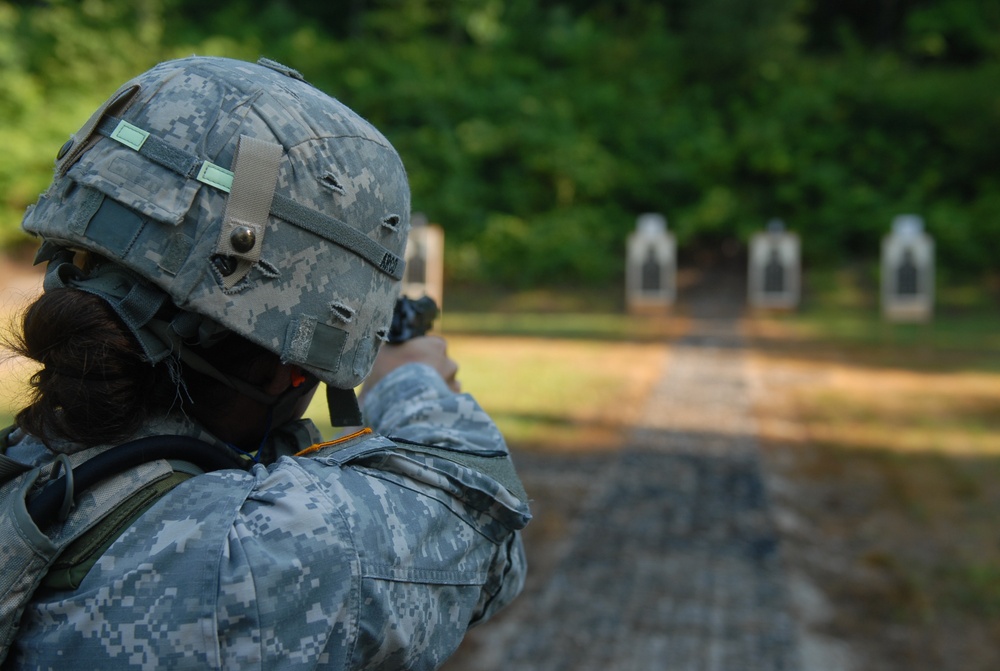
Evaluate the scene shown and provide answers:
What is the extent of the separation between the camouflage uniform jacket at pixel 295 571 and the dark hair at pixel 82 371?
0.22ft

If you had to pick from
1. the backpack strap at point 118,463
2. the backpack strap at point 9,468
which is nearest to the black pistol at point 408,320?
the backpack strap at point 118,463

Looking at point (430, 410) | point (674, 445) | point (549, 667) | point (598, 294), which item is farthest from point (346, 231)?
point (598, 294)

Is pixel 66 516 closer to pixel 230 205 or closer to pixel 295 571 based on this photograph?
pixel 295 571

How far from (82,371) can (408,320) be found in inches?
17.9

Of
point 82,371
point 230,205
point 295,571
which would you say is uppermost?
point 230,205

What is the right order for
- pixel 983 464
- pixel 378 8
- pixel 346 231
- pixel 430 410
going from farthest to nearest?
pixel 378 8 → pixel 983 464 → pixel 430 410 → pixel 346 231

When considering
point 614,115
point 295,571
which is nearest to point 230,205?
point 295,571

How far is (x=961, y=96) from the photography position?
619 inches

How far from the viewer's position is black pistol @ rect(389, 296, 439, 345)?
1.18 meters

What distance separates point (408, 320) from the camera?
1.19 m

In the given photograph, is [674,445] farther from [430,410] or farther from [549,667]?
[430,410]

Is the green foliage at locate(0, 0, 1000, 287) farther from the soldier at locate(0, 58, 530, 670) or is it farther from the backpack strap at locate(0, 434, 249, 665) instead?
the backpack strap at locate(0, 434, 249, 665)

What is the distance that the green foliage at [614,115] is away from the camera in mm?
15734

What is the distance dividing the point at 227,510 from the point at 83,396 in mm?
153
